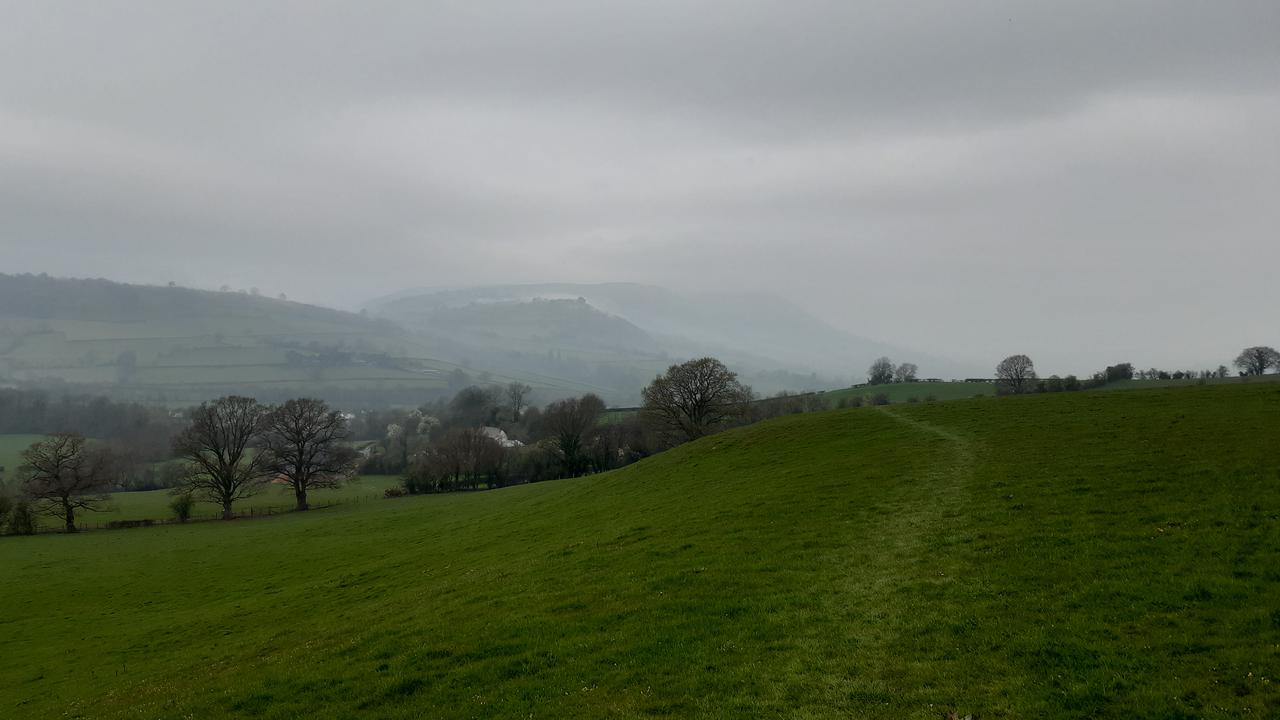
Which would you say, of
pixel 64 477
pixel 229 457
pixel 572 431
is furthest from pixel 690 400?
pixel 64 477

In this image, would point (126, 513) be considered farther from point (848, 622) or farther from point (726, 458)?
point (848, 622)

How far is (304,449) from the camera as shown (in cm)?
7738

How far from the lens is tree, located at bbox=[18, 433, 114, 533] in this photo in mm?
66562

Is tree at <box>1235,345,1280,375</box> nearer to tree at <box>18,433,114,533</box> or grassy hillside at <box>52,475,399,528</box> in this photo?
grassy hillside at <box>52,475,399,528</box>

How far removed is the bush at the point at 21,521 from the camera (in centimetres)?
6500

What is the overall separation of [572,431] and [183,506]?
1984 inches

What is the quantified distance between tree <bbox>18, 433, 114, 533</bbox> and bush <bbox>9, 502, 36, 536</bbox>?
1.38 metres

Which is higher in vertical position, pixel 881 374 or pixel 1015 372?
pixel 881 374

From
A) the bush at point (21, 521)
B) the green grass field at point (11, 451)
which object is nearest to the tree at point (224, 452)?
the bush at point (21, 521)

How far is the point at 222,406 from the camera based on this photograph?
257 ft

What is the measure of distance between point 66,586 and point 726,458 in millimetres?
43486

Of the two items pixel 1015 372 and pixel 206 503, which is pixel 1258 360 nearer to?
pixel 1015 372

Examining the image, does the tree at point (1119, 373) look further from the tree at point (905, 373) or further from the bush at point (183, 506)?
the bush at point (183, 506)

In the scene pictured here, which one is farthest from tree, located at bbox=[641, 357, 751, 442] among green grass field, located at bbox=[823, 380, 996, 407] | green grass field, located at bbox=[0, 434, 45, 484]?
green grass field, located at bbox=[0, 434, 45, 484]
